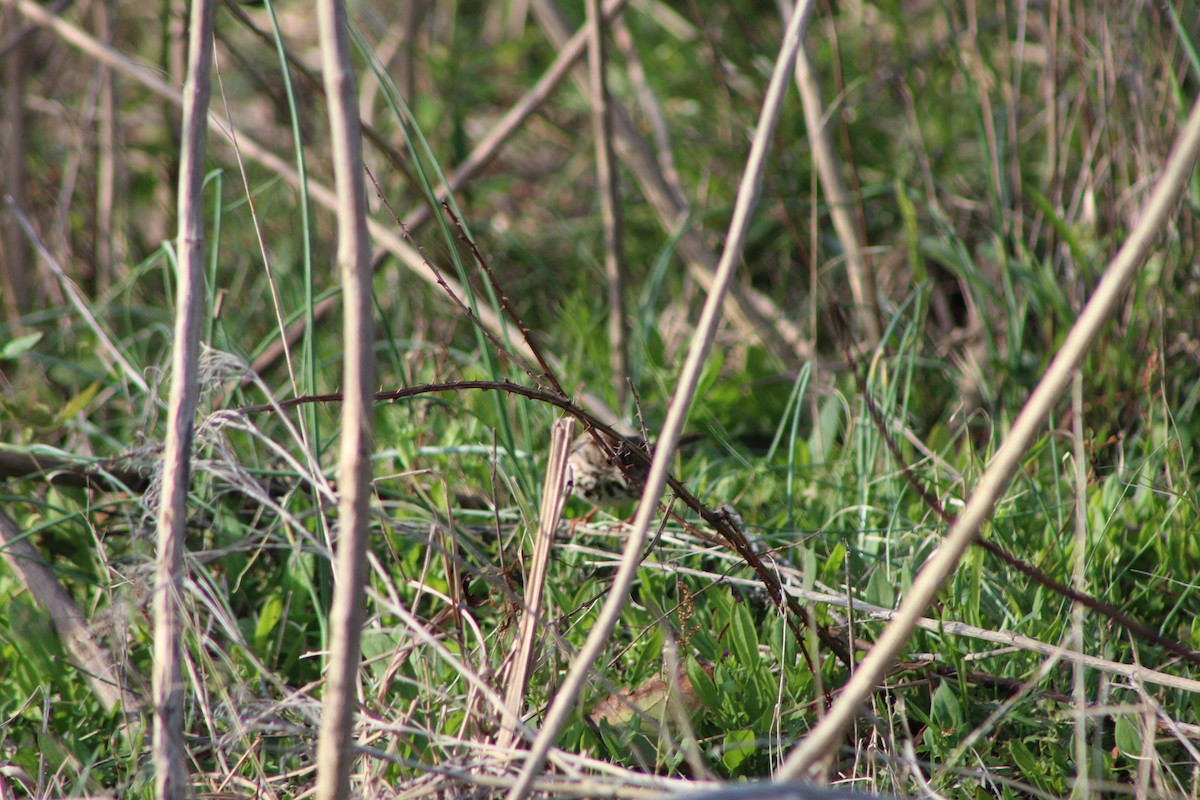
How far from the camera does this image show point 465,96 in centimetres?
361

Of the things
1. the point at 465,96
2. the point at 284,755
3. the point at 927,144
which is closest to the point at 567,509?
the point at 284,755

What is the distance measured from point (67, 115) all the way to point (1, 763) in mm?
2411

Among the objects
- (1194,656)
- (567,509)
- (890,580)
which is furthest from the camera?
(567,509)

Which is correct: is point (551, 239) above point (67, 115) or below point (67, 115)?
below

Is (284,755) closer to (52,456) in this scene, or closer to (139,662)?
(139,662)

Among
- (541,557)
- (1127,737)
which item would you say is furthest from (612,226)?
(1127,737)

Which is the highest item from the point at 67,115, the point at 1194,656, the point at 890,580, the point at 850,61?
the point at 850,61

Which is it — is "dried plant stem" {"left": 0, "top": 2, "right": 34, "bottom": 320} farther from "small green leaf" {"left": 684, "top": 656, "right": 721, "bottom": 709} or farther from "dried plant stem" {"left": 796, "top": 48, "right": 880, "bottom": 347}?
"small green leaf" {"left": 684, "top": 656, "right": 721, "bottom": 709}

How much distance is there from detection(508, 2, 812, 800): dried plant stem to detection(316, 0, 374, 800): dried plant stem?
18 cm

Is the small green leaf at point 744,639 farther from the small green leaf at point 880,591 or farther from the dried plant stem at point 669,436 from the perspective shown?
the dried plant stem at point 669,436

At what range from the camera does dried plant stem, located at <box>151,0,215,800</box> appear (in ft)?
3.28

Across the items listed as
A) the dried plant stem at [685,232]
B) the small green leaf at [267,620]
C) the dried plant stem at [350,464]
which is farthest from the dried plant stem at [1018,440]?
the dried plant stem at [685,232]

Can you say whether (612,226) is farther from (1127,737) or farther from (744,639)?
(1127,737)

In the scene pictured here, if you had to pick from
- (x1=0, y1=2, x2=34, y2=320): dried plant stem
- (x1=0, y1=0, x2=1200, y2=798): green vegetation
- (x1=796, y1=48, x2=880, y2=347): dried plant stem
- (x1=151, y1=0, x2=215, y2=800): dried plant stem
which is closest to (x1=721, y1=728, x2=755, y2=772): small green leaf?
(x1=0, y1=0, x2=1200, y2=798): green vegetation
